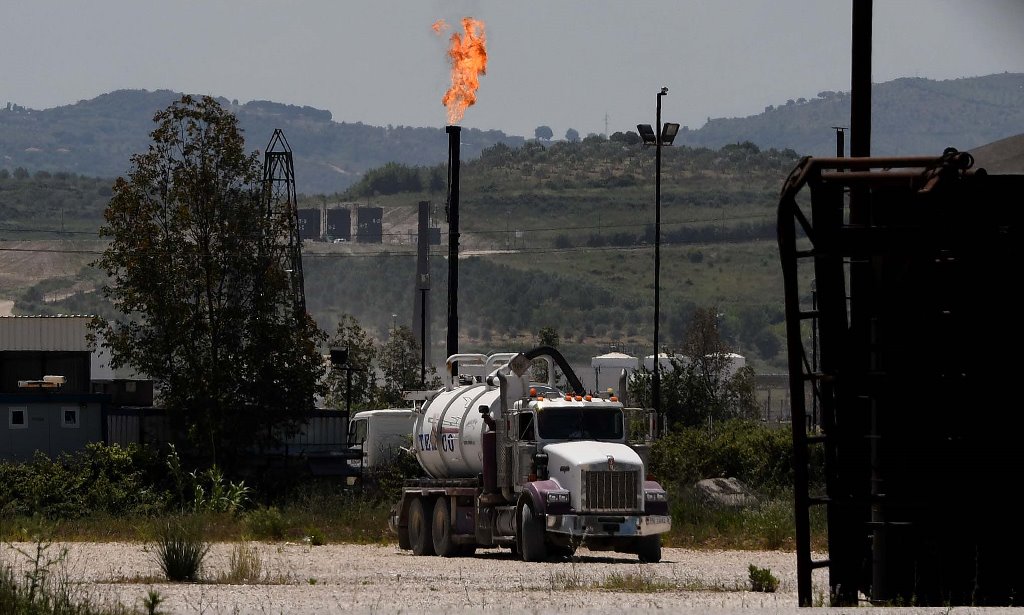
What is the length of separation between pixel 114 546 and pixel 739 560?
473 inches

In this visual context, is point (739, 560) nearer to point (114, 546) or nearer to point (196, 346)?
point (114, 546)

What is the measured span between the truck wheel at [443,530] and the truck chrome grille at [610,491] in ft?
15.2

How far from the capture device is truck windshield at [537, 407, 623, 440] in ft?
91.0

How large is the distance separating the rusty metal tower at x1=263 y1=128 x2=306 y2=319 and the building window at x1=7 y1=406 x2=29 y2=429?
862cm

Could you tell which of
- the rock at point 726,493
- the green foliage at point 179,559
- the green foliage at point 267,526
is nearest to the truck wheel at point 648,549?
the green foliage at point 179,559

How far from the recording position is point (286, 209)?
48.1m

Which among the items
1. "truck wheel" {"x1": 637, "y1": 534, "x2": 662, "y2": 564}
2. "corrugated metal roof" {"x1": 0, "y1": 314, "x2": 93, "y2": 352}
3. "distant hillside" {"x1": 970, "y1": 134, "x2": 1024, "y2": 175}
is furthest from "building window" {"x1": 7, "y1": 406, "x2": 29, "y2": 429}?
"distant hillside" {"x1": 970, "y1": 134, "x2": 1024, "y2": 175}

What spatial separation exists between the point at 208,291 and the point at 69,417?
618 centimetres

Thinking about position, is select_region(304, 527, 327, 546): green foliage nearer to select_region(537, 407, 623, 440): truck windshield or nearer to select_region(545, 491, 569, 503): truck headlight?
select_region(537, 407, 623, 440): truck windshield

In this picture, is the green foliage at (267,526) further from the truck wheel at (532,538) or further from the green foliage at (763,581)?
the green foliage at (763,581)

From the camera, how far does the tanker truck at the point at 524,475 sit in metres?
26.2

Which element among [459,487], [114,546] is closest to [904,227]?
[459,487]

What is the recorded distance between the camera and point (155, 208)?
147 feet

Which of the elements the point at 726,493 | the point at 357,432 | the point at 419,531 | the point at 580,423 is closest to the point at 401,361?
the point at 357,432
